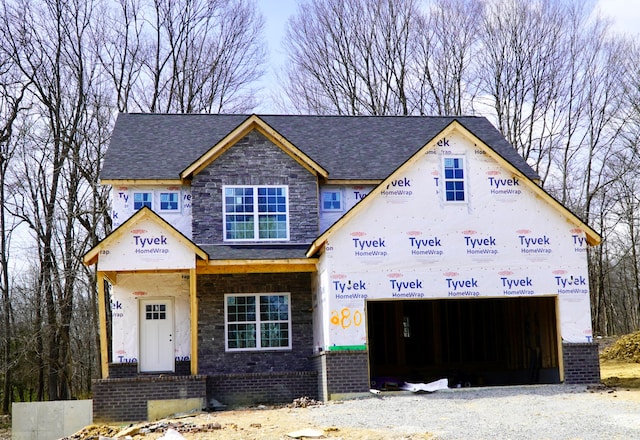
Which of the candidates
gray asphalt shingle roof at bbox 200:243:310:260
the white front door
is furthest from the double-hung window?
the white front door

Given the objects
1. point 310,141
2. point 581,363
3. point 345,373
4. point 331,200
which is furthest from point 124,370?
point 581,363

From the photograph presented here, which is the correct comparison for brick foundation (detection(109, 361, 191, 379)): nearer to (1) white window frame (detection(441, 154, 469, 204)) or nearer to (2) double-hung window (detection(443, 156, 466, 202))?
(1) white window frame (detection(441, 154, 469, 204))

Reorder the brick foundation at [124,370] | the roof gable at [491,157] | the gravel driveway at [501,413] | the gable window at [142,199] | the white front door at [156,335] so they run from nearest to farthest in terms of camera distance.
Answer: the gravel driveway at [501,413]
the roof gable at [491,157]
the brick foundation at [124,370]
the white front door at [156,335]
the gable window at [142,199]

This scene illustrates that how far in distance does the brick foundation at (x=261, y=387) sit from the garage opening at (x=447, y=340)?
183 inches

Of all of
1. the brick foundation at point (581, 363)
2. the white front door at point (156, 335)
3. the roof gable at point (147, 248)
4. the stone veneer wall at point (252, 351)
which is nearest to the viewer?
the roof gable at point (147, 248)

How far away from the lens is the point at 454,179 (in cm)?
2170

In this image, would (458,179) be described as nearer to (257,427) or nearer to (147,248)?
(147,248)

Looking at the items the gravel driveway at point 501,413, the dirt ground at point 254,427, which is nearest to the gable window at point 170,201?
the dirt ground at point 254,427

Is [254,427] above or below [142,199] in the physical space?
below

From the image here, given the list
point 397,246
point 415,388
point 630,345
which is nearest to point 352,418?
point 415,388

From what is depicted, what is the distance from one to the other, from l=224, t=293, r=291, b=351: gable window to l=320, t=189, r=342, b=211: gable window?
3.00 metres

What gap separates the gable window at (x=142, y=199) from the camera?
2344cm

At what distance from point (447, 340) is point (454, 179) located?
24.1 feet

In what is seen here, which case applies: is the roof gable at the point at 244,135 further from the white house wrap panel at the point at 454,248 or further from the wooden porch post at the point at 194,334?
the wooden porch post at the point at 194,334
